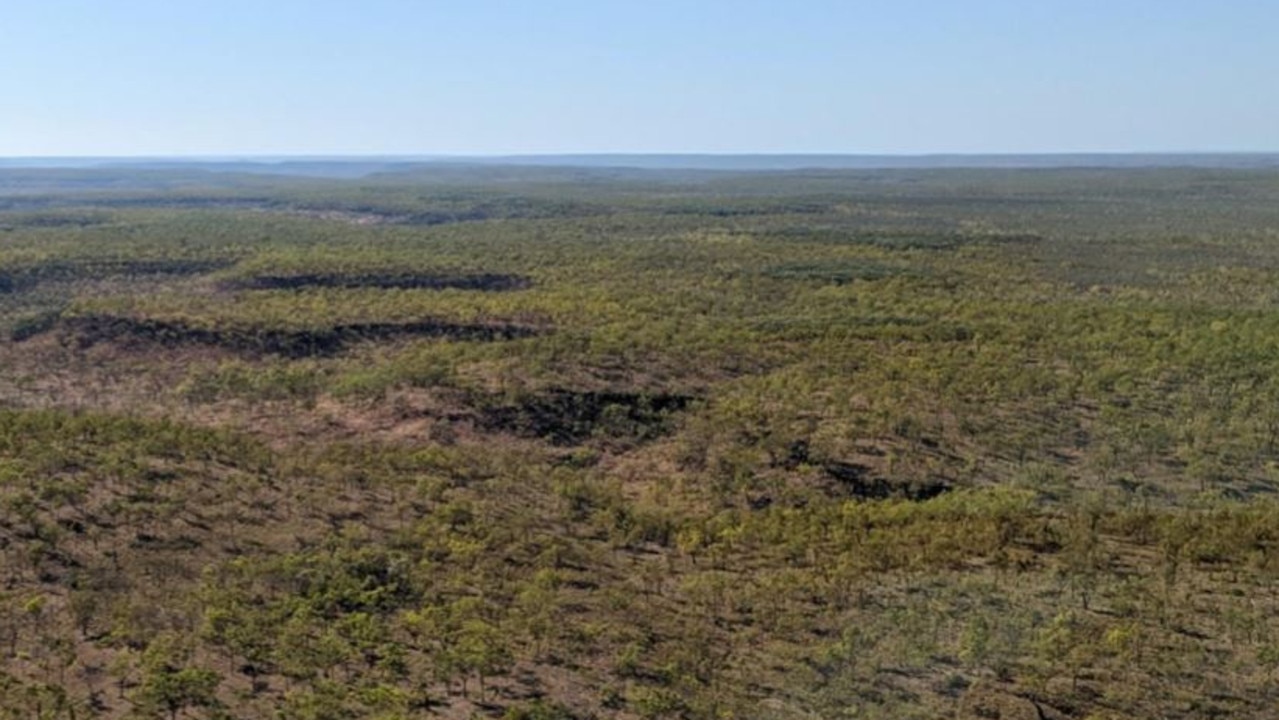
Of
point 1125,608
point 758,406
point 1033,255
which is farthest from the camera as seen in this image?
point 1033,255

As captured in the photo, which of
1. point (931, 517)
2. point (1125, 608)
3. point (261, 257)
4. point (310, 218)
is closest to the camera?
point (1125, 608)

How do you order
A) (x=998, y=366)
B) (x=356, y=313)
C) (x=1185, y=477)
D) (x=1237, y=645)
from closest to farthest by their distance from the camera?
1. (x=1237, y=645)
2. (x=1185, y=477)
3. (x=998, y=366)
4. (x=356, y=313)

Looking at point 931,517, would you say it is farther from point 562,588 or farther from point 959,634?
point 562,588

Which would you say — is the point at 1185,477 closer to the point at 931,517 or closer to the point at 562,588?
the point at 931,517

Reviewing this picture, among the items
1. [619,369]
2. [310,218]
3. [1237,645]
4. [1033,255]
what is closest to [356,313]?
[619,369]

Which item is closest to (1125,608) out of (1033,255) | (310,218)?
(1033,255)

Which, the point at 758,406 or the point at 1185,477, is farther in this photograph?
the point at 758,406
